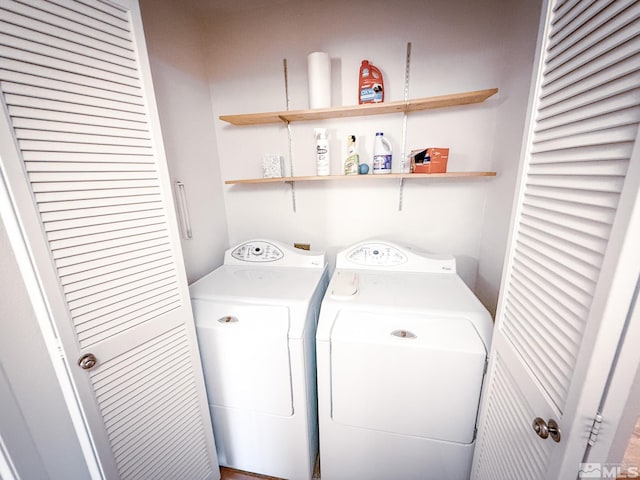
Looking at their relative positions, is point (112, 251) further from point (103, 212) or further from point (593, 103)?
point (593, 103)

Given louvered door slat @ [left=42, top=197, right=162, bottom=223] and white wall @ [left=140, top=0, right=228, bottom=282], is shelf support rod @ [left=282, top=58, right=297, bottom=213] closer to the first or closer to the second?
white wall @ [left=140, top=0, right=228, bottom=282]

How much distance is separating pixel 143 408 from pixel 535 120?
1934 millimetres

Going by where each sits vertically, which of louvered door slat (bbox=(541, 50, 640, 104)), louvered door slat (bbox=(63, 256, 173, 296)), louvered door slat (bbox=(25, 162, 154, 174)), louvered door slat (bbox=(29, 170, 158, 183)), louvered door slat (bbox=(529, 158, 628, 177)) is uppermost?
louvered door slat (bbox=(541, 50, 640, 104))

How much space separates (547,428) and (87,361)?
1536 millimetres

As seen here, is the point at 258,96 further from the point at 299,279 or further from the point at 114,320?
the point at 114,320

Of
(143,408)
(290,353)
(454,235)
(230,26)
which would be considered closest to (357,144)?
(454,235)

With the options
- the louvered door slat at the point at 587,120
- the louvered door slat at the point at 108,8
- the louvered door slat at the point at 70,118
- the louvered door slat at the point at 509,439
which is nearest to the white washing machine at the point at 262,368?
the louvered door slat at the point at 509,439

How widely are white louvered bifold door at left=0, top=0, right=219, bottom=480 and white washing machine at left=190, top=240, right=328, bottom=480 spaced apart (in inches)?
7.8

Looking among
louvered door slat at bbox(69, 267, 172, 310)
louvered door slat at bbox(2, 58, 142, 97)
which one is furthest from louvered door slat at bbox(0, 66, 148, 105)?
louvered door slat at bbox(69, 267, 172, 310)

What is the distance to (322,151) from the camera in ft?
5.74

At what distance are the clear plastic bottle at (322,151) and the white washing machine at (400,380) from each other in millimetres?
856

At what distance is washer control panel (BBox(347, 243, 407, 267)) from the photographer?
1.78 metres

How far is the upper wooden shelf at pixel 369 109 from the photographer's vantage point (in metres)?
1.45
